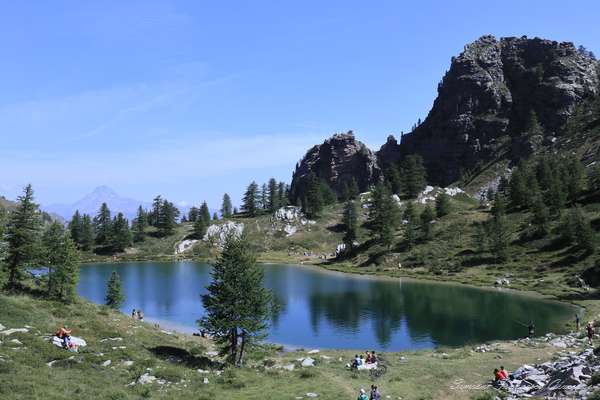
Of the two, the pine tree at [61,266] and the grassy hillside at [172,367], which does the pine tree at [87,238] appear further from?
the grassy hillside at [172,367]

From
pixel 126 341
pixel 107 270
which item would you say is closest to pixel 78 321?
pixel 126 341

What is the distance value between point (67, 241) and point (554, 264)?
99391 millimetres

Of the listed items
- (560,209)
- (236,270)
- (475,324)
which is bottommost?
(475,324)

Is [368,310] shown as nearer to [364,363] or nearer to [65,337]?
[364,363]

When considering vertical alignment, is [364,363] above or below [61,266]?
below

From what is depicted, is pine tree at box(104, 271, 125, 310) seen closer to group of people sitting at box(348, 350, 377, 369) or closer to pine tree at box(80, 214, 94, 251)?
group of people sitting at box(348, 350, 377, 369)

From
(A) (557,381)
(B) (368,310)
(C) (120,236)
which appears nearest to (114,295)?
(B) (368,310)

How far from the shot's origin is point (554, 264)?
4173 inches

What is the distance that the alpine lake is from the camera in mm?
64688

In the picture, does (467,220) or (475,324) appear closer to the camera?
(475,324)

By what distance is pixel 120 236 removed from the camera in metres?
192

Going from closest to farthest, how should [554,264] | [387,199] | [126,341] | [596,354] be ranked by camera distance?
[596,354]
[126,341]
[554,264]
[387,199]

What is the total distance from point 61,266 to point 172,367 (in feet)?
82.7

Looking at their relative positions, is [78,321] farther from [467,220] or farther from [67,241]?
[467,220]
